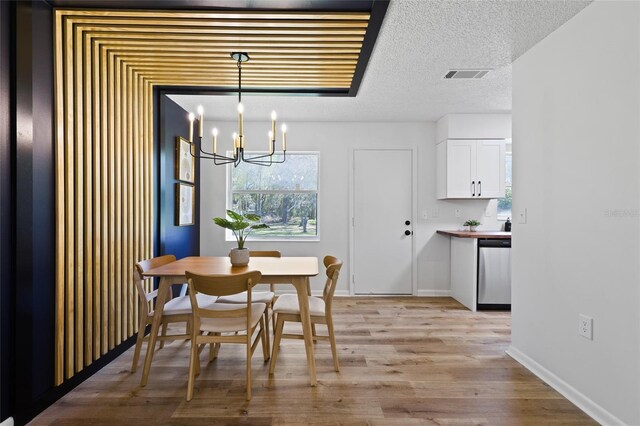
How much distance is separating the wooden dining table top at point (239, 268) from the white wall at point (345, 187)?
1.90m

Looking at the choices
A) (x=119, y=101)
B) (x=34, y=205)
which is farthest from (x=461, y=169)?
(x=34, y=205)

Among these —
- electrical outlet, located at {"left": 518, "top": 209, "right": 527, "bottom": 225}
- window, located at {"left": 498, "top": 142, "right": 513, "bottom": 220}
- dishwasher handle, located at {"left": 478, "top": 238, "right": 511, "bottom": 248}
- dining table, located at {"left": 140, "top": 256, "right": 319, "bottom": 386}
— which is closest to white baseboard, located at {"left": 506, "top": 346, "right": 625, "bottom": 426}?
electrical outlet, located at {"left": 518, "top": 209, "right": 527, "bottom": 225}

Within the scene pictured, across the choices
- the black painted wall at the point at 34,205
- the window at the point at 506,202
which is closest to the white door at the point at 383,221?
the window at the point at 506,202

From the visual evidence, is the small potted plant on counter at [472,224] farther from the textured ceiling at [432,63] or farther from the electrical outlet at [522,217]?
the electrical outlet at [522,217]

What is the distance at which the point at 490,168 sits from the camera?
4.50 meters

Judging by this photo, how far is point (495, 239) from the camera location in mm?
4039

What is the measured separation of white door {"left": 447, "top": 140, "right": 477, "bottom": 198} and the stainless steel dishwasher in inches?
29.7

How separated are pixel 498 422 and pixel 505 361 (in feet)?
2.99

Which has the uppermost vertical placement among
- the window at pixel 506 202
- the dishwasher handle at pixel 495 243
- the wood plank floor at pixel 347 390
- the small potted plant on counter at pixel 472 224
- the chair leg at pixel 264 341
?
the window at pixel 506 202

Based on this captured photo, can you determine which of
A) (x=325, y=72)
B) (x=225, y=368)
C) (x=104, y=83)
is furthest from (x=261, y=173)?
(x=225, y=368)

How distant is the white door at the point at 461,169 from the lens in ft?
14.6

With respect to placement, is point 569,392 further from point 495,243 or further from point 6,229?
point 6,229

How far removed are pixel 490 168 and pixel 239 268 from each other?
3563 mm

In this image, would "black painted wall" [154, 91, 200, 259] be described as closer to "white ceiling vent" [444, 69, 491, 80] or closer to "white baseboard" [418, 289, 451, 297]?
"white ceiling vent" [444, 69, 491, 80]
